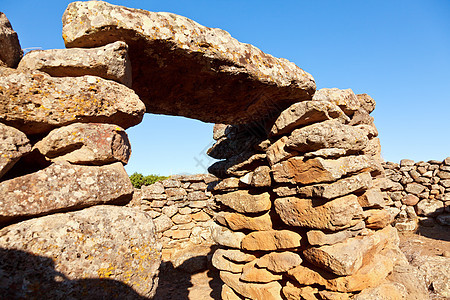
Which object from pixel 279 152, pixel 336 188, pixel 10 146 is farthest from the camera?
pixel 279 152

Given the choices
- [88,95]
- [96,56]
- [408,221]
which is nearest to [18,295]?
[88,95]

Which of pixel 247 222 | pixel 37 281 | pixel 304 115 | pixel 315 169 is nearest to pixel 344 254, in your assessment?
pixel 315 169

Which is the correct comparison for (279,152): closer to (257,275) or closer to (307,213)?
(307,213)

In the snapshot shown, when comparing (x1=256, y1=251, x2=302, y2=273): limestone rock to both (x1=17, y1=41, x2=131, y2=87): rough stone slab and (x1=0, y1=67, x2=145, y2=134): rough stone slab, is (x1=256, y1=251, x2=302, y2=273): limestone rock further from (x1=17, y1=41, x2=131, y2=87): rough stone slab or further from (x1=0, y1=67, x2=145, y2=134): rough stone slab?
(x1=17, y1=41, x2=131, y2=87): rough stone slab

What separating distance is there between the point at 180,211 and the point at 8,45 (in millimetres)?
6173

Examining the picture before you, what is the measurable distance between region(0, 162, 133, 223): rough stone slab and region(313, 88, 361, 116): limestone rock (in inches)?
112

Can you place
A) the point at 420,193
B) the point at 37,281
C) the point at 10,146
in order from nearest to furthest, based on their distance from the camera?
the point at 37,281, the point at 10,146, the point at 420,193

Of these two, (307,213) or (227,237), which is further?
(227,237)

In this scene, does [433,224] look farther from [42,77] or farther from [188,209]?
[42,77]

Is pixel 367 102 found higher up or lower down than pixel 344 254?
higher up

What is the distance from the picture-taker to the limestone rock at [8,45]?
5.51 feet

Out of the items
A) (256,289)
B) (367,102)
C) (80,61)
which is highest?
(367,102)

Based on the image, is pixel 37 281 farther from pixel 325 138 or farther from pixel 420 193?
pixel 420 193

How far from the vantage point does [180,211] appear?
7395 millimetres
